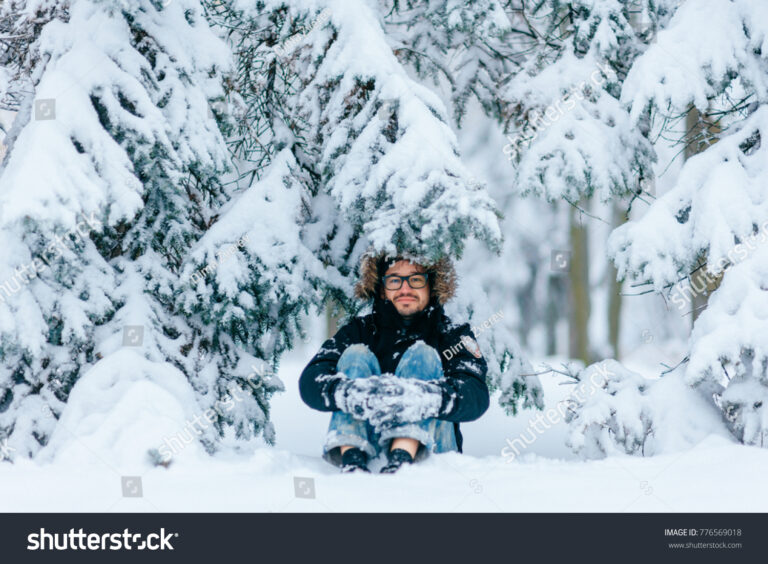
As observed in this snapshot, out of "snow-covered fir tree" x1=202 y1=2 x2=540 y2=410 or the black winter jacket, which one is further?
"snow-covered fir tree" x1=202 y1=2 x2=540 y2=410

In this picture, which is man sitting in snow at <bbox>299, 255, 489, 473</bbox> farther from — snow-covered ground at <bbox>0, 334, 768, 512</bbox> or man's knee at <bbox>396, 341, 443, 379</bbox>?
snow-covered ground at <bbox>0, 334, 768, 512</bbox>

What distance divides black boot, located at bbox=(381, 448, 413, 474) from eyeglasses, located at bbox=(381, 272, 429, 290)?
1097 millimetres

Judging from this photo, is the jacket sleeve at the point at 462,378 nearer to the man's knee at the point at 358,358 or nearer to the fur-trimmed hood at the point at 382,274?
the fur-trimmed hood at the point at 382,274

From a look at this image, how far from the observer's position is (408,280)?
14.4 feet

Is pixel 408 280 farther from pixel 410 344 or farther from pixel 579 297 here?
pixel 579 297

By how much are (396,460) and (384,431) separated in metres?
0.20

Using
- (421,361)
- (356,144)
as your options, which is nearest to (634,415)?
(421,361)

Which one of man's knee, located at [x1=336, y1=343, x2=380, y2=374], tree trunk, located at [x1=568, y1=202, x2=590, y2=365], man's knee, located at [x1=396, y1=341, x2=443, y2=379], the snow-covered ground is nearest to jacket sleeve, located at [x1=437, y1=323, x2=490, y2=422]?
man's knee, located at [x1=396, y1=341, x2=443, y2=379]

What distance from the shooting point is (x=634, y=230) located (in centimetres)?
410

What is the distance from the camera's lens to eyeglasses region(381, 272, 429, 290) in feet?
14.4

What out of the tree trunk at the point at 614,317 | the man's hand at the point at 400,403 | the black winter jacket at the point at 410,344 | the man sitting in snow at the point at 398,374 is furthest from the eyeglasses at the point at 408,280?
the tree trunk at the point at 614,317

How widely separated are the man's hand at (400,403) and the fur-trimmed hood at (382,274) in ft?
2.88

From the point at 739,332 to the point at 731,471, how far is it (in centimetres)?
73

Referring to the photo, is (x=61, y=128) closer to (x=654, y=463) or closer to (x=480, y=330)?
(x=480, y=330)
